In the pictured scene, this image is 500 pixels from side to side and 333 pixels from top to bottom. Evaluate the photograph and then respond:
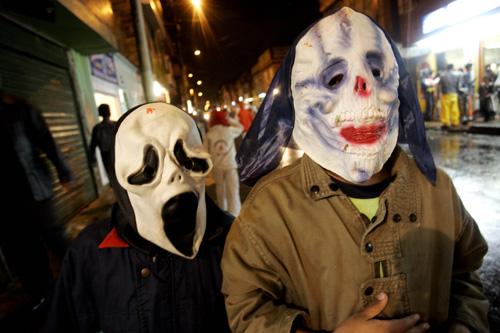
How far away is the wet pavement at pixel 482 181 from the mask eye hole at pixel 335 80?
8.12ft

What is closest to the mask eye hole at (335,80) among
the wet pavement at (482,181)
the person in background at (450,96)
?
the wet pavement at (482,181)

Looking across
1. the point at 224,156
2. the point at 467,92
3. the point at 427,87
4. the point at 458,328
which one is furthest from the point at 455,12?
the point at 458,328

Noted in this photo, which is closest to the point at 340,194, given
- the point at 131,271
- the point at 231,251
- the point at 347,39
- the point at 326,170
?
the point at 326,170

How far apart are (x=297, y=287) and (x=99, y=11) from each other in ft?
26.3

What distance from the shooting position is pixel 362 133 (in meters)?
1.12

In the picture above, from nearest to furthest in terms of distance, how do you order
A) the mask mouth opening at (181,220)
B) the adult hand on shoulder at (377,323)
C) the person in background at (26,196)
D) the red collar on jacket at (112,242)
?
the adult hand on shoulder at (377,323), the mask mouth opening at (181,220), the red collar on jacket at (112,242), the person in background at (26,196)

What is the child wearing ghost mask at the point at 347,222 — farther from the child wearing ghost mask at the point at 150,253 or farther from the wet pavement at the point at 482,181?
the wet pavement at the point at 482,181

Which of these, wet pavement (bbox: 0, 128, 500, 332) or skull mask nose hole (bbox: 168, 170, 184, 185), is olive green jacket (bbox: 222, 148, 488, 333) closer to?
skull mask nose hole (bbox: 168, 170, 184, 185)

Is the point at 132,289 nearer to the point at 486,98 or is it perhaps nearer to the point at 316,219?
the point at 316,219

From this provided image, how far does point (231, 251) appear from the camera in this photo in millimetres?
1184

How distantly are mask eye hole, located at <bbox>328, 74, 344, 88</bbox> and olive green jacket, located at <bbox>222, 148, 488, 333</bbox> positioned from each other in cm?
30

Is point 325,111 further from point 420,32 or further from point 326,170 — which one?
point 420,32

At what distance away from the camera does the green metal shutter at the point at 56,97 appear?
4.48m

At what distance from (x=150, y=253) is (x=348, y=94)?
110 centimetres
